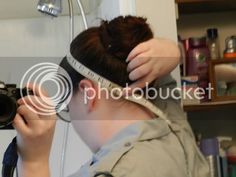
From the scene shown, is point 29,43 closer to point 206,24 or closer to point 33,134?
point 206,24

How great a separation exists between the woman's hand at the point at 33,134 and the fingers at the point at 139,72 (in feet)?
0.55

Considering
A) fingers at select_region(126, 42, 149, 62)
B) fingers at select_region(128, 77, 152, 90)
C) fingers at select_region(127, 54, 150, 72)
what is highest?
fingers at select_region(126, 42, 149, 62)

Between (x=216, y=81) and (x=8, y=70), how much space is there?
2.51 ft

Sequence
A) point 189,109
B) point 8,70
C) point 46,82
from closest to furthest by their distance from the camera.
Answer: point 189,109
point 46,82
point 8,70

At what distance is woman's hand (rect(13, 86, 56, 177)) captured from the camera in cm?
70

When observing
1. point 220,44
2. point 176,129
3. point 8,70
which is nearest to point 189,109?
point 220,44

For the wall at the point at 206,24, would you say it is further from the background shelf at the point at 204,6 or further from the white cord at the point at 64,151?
the white cord at the point at 64,151

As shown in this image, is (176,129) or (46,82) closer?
(176,129)

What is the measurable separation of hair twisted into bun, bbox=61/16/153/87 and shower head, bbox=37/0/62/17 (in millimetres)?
485

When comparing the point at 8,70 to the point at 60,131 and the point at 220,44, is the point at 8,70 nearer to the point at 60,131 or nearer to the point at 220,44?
the point at 60,131

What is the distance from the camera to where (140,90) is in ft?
2.60

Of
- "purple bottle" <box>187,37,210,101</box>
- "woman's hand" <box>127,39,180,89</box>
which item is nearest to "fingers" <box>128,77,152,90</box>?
"woman's hand" <box>127,39,180,89</box>

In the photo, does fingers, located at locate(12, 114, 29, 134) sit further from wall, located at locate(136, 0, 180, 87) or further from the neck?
wall, located at locate(136, 0, 180, 87)

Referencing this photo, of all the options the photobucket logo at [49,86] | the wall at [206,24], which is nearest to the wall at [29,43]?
the photobucket logo at [49,86]
